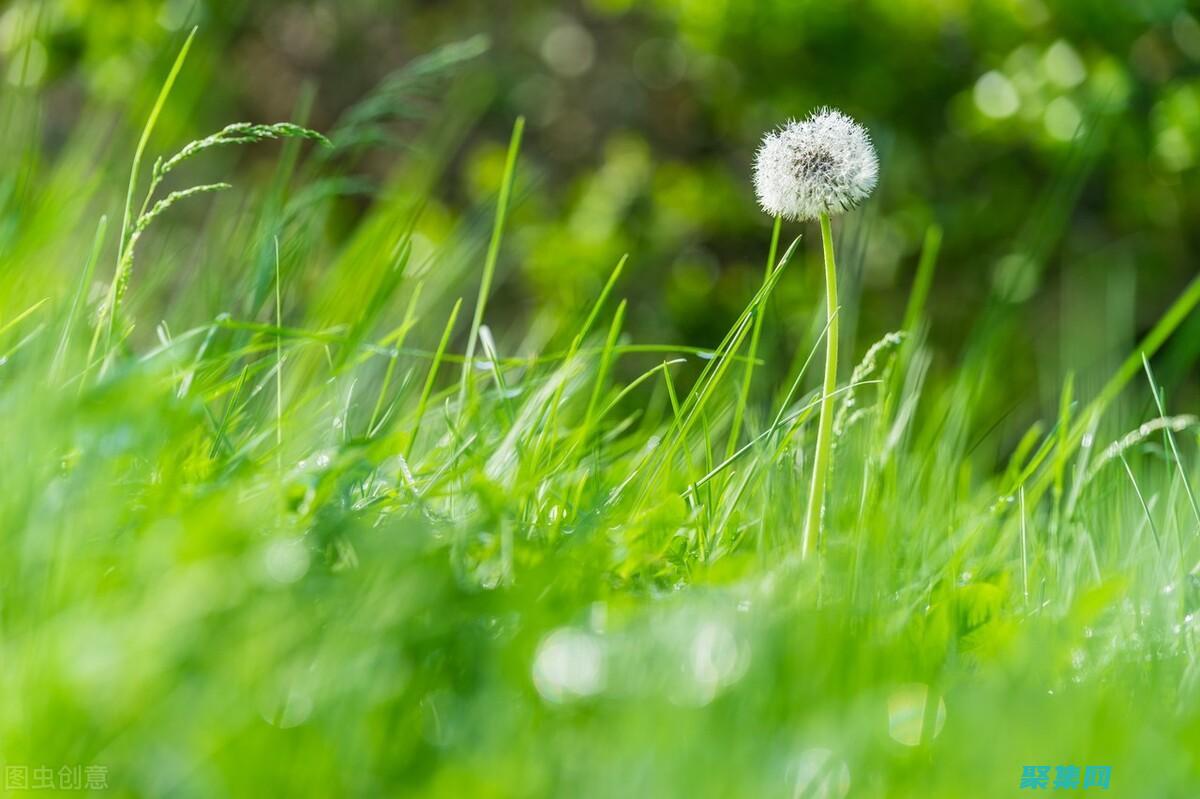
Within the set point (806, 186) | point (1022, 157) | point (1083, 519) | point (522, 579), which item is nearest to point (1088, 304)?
point (1022, 157)

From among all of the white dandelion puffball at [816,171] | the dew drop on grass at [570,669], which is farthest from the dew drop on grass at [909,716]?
the white dandelion puffball at [816,171]

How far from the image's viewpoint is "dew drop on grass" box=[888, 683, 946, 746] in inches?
30.3

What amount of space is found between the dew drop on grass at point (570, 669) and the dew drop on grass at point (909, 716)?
0.20 meters

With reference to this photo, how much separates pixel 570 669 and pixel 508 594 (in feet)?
0.26

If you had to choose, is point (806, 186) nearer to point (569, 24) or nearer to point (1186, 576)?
point (1186, 576)

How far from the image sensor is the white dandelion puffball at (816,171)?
3.65 feet

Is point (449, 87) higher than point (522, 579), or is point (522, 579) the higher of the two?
point (449, 87)

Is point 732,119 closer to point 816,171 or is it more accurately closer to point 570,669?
point 816,171

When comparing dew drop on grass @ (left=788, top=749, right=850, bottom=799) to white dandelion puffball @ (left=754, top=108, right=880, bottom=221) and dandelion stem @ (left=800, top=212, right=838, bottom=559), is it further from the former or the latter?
white dandelion puffball @ (left=754, top=108, right=880, bottom=221)

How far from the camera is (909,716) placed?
2.55 feet

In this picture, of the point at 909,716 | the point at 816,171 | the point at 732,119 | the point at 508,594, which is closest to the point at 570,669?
the point at 508,594

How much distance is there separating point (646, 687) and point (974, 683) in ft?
0.93

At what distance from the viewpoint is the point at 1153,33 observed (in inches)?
188

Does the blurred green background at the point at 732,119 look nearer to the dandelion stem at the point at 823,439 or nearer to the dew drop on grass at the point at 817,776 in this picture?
the dandelion stem at the point at 823,439
